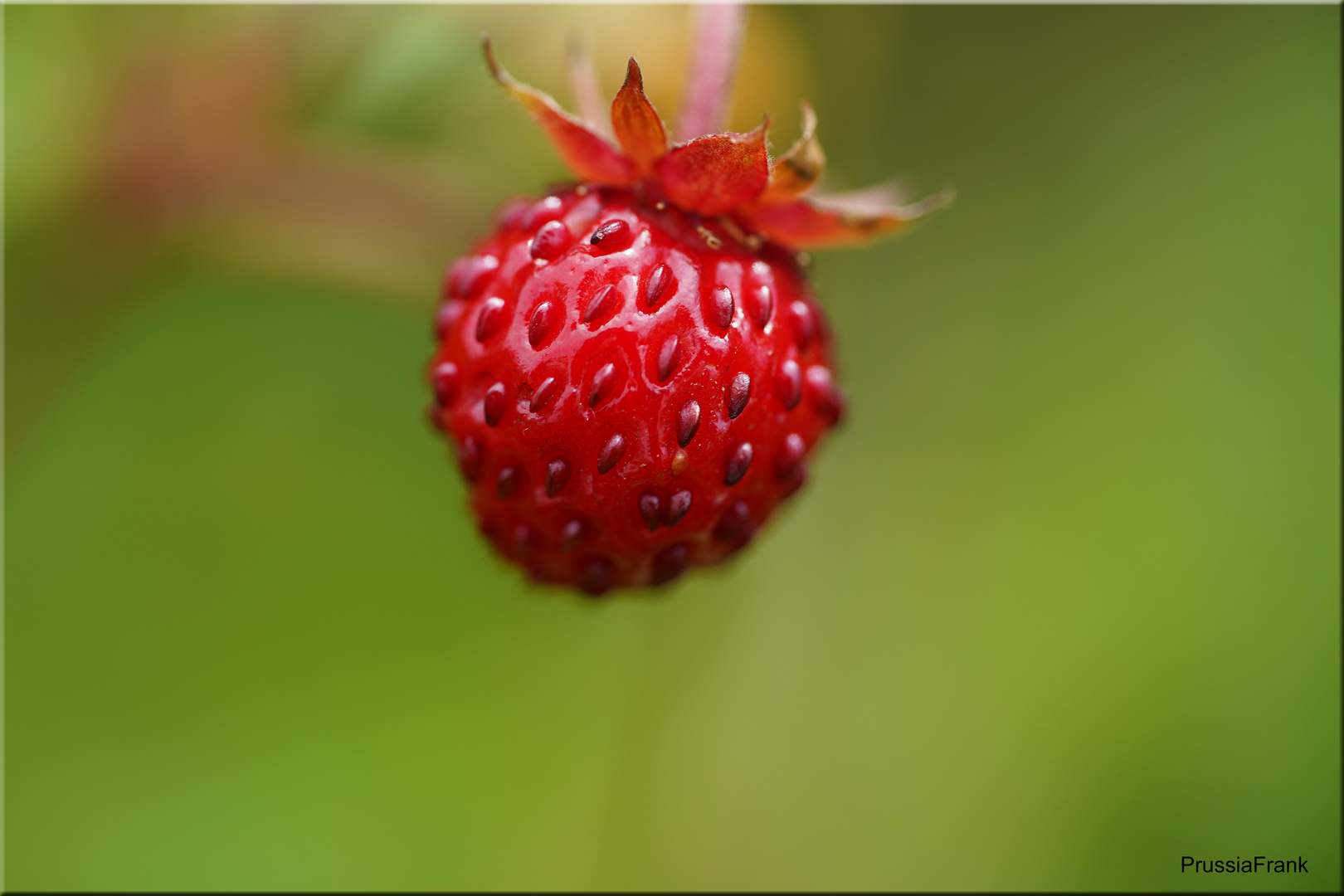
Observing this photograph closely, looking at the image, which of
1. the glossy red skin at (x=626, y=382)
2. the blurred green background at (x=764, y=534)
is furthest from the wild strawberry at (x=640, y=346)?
the blurred green background at (x=764, y=534)

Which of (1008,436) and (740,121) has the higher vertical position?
(740,121)

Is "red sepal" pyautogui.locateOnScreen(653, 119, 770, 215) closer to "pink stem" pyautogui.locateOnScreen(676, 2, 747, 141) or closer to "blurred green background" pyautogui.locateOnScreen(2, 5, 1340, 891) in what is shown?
"pink stem" pyautogui.locateOnScreen(676, 2, 747, 141)

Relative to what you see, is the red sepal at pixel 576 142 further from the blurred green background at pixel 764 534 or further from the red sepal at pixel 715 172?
the blurred green background at pixel 764 534

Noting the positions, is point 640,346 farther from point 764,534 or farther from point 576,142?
point 764,534

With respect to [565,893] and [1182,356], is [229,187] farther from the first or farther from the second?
[1182,356]

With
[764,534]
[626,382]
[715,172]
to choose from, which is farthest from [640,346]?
[764,534]

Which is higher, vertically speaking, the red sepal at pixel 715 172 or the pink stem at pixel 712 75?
the pink stem at pixel 712 75

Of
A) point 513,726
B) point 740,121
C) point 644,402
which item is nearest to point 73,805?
point 513,726

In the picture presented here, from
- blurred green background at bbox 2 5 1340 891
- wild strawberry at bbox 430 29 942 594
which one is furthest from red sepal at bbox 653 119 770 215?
blurred green background at bbox 2 5 1340 891
